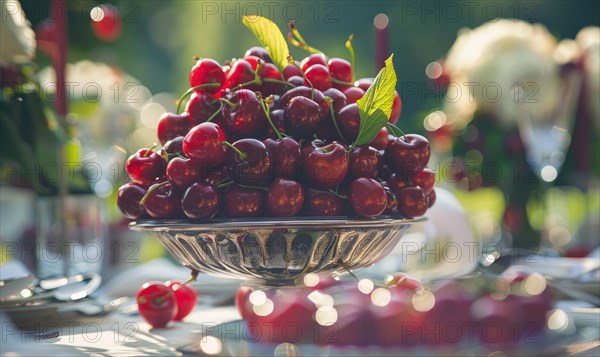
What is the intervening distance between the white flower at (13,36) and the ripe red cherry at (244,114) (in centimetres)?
33

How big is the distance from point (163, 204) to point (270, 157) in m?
0.09

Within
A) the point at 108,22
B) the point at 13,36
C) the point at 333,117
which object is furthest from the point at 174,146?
the point at 108,22

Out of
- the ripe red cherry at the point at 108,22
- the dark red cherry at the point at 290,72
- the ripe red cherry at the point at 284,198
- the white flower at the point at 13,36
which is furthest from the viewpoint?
the ripe red cherry at the point at 108,22

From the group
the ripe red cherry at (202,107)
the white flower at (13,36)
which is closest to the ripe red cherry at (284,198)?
the ripe red cherry at (202,107)

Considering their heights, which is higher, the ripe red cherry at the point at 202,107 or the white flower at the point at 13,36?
the white flower at the point at 13,36

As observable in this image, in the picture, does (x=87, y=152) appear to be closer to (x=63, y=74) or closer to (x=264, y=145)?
(x=63, y=74)

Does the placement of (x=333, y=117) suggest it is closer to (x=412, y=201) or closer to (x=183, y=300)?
(x=412, y=201)

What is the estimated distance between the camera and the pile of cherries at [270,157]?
60 centimetres

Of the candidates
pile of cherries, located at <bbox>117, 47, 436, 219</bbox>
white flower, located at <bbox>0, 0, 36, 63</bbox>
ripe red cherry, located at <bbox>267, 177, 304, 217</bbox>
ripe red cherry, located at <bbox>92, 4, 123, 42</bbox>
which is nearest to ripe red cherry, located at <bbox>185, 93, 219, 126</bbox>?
pile of cherries, located at <bbox>117, 47, 436, 219</bbox>

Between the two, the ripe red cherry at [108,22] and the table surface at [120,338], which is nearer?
the table surface at [120,338]

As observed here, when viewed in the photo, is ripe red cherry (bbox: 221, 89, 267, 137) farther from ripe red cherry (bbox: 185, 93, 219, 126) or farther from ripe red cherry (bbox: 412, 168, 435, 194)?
ripe red cherry (bbox: 412, 168, 435, 194)

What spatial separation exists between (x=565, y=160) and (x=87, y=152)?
114 centimetres

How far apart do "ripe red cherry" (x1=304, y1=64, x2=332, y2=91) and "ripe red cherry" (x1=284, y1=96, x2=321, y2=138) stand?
59 millimetres

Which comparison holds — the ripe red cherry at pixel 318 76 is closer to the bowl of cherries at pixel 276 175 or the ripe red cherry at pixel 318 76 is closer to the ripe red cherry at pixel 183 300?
the bowl of cherries at pixel 276 175
